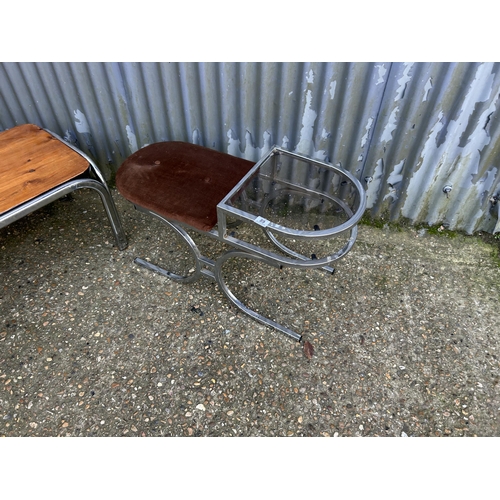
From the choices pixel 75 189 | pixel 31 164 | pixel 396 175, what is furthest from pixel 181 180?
pixel 396 175

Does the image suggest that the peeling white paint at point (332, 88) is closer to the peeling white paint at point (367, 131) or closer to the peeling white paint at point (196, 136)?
the peeling white paint at point (367, 131)

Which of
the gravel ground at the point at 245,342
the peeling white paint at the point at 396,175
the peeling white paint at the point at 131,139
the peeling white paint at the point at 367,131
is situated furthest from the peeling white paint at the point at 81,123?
the peeling white paint at the point at 396,175

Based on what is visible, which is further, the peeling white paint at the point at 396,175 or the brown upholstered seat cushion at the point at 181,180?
the peeling white paint at the point at 396,175

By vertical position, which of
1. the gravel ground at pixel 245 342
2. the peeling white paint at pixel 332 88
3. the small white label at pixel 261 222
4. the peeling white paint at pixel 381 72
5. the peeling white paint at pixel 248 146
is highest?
the peeling white paint at pixel 381 72

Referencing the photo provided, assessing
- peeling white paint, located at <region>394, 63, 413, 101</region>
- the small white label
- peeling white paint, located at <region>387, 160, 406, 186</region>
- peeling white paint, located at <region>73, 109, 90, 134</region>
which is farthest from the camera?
peeling white paint, located at <region>73, 109, 90, 134</region>

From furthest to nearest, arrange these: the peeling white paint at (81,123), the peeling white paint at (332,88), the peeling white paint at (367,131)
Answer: the peeling white paint at (81,123) < the peeling white paint at (367,131) < the peeling white paint at (332,88)

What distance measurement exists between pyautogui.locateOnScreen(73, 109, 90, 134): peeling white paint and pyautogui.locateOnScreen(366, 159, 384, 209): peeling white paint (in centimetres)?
191

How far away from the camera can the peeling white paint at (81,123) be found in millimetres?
2598

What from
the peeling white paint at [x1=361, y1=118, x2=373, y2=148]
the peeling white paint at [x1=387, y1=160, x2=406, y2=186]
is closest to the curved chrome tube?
the peeling white paint at [x1=361, y1=118, x2=373, y2=148]

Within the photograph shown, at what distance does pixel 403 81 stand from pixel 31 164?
1983mm

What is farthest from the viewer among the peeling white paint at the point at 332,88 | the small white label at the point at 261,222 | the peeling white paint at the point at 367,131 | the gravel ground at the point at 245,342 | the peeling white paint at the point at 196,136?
the peeling white paint at the point at 196,136

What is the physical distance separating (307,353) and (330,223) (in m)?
0.73

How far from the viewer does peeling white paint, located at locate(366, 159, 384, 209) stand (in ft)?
7.91

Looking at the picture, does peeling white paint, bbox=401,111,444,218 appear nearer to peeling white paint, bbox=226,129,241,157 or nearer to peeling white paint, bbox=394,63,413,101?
peeling white paint, bbox=394,63,413,101
